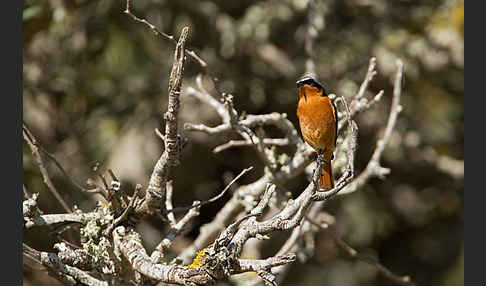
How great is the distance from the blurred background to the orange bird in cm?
212

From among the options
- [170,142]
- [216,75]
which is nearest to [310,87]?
[170,142]

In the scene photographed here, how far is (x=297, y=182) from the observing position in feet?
21.8

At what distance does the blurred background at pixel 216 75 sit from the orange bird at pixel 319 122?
83.3 inches

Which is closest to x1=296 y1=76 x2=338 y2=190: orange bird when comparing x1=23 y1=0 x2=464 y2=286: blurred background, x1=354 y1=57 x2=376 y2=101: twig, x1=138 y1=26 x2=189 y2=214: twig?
x1=354 y1=57 x2=376 y2=101: twig

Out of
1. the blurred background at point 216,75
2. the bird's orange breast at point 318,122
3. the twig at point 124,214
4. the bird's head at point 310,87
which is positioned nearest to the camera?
the twig at point 124,214

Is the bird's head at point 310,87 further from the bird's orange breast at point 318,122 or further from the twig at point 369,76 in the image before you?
the twig at point 369,76

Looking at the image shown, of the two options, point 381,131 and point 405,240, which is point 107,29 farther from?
point 405,240

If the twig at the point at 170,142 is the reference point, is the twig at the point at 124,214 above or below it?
below

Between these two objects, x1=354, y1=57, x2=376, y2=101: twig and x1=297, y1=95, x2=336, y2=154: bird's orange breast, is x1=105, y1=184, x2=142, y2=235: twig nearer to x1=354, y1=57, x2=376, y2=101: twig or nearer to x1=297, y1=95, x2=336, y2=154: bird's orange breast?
x1=297, y1=95, x2=336, y2=154: bird's orange breast

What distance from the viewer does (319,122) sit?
13.1 feet

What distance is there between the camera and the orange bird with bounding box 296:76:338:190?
12.8 ft

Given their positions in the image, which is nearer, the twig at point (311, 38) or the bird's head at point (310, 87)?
the bird's head at point (310, 87)

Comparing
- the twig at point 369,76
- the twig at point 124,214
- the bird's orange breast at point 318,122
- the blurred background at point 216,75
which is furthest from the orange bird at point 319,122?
the blurred background at point 216,75

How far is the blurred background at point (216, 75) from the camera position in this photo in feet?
21.4
